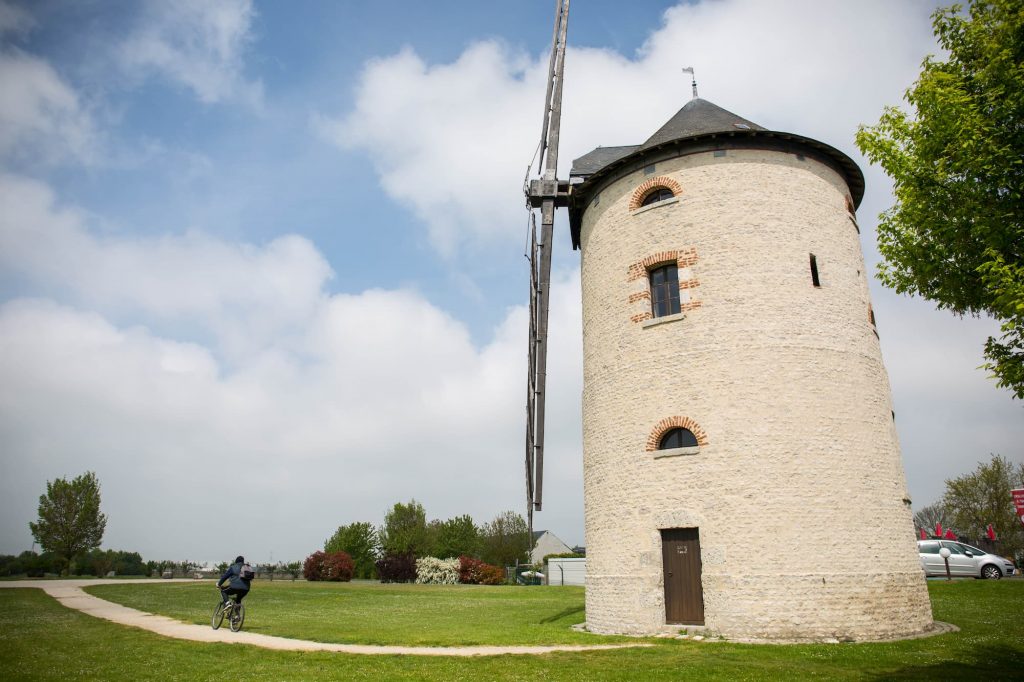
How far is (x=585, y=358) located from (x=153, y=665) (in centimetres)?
1126

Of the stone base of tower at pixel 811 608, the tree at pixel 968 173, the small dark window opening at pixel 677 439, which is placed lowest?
the stone base of tower at pixel 811 608

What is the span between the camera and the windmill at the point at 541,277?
18.4m

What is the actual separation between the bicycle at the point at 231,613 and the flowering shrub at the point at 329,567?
3107 cm

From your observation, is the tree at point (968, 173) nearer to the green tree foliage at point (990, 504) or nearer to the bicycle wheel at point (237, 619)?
the bicycle wheel at point (237, 619)

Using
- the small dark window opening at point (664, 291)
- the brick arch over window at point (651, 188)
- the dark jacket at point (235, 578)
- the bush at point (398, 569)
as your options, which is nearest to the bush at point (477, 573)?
the bush at point (398, 569)

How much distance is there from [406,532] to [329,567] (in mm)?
11709

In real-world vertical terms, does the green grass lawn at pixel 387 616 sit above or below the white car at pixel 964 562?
below

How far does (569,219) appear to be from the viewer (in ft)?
65.0

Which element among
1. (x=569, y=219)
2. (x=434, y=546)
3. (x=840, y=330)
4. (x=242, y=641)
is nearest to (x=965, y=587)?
(x=840, y=330)

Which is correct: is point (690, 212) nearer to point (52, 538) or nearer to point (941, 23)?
point (941, 23)

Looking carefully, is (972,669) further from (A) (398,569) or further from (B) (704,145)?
(A) (398,569)

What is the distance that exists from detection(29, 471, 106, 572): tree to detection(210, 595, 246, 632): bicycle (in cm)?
4514

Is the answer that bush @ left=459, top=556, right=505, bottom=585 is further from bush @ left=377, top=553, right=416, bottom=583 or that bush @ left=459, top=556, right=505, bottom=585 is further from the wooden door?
the wooden door

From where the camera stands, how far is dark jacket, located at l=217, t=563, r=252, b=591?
14289 millimetres
